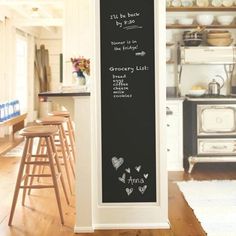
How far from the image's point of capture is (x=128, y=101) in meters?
2.80

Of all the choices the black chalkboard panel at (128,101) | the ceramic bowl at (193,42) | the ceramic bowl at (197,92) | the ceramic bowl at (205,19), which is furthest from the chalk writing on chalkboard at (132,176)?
the ceramic bowl at (205,19)

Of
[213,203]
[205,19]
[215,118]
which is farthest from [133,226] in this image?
[205,19]

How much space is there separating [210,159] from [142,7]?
245 cm

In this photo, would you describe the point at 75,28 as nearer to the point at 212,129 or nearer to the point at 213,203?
the point at 212,129

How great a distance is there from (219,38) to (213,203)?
2320 mm

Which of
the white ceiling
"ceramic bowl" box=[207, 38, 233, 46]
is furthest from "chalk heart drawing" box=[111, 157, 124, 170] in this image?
the white ceiling

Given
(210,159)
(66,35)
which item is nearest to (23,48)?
(66,35)

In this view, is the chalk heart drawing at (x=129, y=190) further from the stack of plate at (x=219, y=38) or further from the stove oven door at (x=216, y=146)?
the stack of plate at (x=219, y=38)

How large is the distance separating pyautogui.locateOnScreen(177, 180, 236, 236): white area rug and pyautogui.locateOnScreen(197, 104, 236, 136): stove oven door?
0.68m

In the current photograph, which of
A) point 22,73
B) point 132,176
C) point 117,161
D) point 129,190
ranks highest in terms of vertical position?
point 22,73

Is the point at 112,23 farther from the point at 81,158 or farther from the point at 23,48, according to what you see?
the point at 23,48

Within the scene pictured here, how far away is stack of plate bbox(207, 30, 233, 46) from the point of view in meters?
4.80

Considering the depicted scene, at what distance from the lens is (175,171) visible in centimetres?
471

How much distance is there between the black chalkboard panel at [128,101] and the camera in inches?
108
